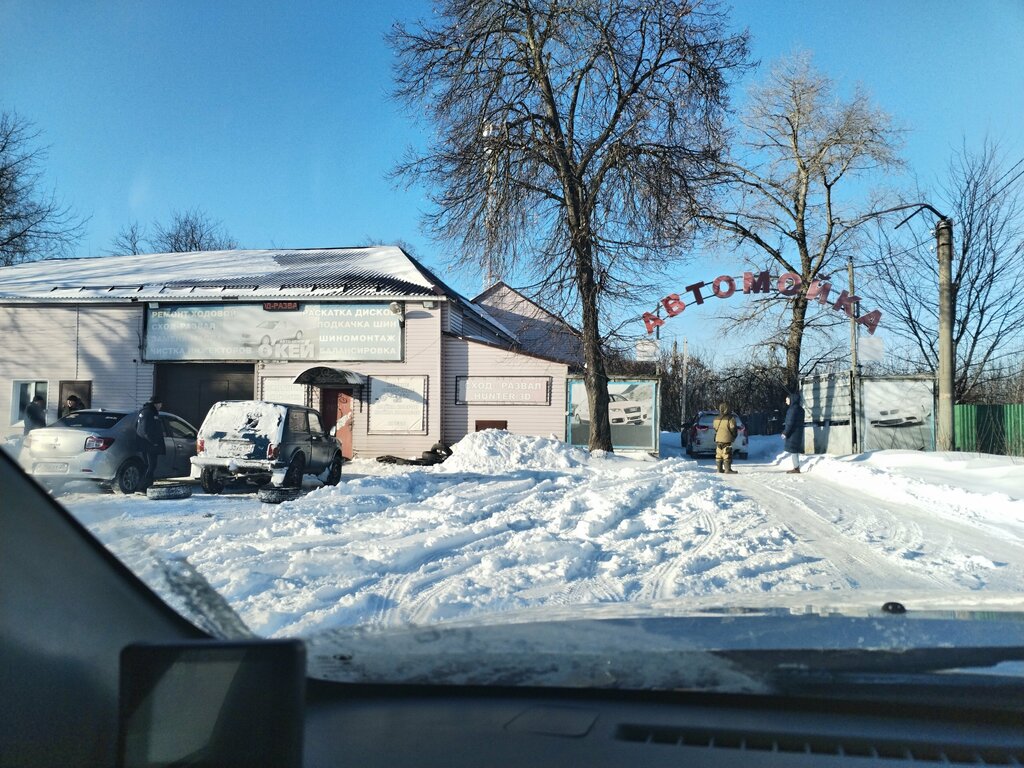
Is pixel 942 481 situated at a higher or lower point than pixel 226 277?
lower

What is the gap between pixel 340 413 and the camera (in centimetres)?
2416

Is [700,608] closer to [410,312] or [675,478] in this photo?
[675,478]

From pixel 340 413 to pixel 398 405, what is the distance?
202 cm

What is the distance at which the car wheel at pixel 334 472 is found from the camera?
51.3ft

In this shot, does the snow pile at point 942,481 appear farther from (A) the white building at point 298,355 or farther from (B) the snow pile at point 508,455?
(A) the white building at point 298,355

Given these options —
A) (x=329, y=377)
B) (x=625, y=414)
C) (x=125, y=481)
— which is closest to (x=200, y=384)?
(x=329, y=377)

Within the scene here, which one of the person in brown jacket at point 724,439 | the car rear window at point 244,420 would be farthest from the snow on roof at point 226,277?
the car rear window at point 244,420

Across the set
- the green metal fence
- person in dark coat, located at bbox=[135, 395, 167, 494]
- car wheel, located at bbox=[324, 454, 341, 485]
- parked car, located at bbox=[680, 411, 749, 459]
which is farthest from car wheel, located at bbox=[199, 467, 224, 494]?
parked car, located at bbox=[680, 411, 749, 459]

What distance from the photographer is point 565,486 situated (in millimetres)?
13789

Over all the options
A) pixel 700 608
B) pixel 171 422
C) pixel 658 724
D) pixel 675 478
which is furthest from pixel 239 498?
pixel 658 724

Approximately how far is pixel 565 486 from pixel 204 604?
11757 mm

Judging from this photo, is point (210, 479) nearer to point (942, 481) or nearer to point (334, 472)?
point (334, 472)

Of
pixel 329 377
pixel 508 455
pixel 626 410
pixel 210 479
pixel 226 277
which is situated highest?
pixel 226 277

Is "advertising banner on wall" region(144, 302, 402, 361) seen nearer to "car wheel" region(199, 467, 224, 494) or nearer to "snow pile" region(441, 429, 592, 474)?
"snow pile" region(441, 429, 592, 474)
